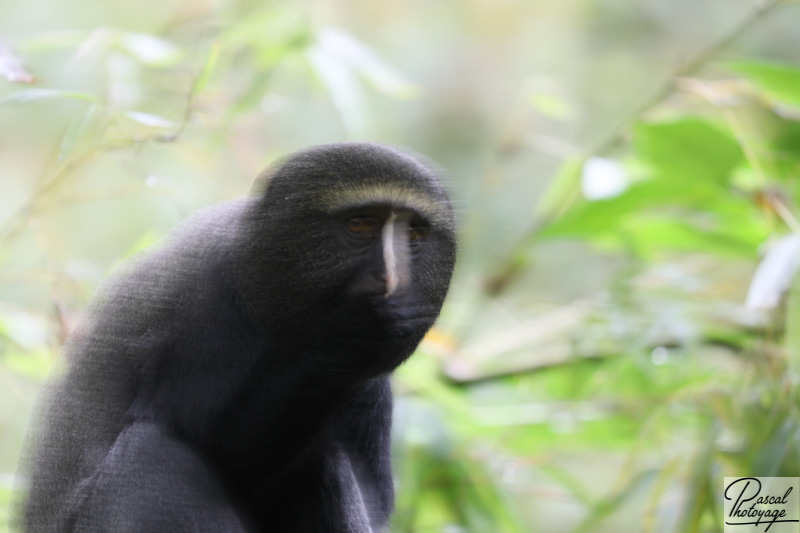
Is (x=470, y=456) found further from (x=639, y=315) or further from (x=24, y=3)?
(x=24, y=3)

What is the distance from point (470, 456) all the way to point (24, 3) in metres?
2.29

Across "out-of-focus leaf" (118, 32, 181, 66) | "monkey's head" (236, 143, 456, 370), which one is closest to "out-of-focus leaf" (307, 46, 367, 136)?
"out-of-focus leaf" (118, 32, 181, 66)

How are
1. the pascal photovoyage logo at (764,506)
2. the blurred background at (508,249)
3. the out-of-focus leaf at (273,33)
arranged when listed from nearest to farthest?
the pascal photovoyage logo at (764,506)
the blurred background at (508,249)
the out-of-focus leaf at (273,33)

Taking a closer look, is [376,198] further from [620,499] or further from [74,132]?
[620,499]

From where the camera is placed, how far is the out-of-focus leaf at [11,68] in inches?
58.7

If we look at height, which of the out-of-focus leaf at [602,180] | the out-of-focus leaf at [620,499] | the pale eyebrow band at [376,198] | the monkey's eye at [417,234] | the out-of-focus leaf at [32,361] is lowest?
the out-of-focus leaf at [620,499]

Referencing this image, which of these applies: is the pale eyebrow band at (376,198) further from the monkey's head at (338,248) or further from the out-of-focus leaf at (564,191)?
the out-of-focus leaf at (564,191)

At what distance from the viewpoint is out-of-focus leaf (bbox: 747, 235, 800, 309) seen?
1.95 m

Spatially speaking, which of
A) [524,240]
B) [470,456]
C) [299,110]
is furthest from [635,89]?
[470,456]

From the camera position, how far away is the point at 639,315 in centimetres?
292

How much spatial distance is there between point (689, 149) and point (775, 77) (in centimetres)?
32

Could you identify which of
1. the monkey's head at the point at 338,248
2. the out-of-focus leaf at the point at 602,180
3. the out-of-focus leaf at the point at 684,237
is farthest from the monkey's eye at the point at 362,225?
the out-of-focus leaf at the point at 684,237

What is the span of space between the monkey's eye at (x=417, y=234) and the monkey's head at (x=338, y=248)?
0.01 m

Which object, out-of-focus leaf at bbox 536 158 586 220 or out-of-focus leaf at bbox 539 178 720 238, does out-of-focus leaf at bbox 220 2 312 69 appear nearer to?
out-of-focus leaf at bbox 539 178 720 238
